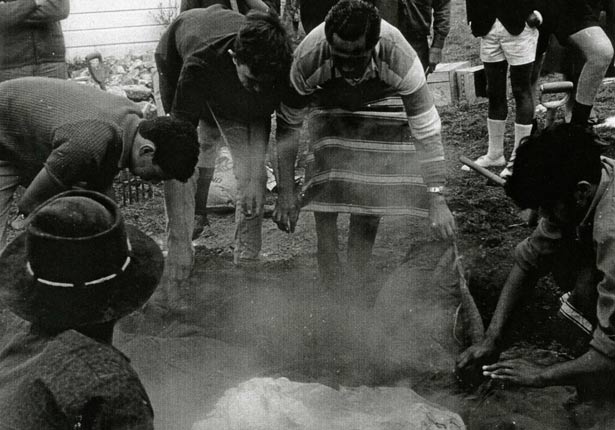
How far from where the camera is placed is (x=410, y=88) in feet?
13.3

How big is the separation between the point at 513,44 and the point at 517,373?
3613 millimetres

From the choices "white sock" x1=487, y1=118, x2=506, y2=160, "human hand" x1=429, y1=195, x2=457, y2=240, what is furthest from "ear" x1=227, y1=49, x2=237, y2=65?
"white sock" x1=487, y1=118, x2=506, y2=160

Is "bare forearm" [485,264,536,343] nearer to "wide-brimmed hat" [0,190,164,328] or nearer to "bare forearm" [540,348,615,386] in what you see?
"bare forearm" [540,348,615,386]

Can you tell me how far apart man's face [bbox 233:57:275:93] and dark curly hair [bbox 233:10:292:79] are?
22 mm

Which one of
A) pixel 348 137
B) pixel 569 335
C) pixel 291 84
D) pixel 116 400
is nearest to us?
pixel 116 400

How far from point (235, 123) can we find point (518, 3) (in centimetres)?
267

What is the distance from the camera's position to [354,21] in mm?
3717

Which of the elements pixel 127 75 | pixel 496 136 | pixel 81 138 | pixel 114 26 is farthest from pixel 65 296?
pixel 114 26

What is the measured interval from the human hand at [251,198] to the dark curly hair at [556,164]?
7.03ft

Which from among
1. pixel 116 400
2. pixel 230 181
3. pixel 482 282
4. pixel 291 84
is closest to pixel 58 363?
pixel 116 400

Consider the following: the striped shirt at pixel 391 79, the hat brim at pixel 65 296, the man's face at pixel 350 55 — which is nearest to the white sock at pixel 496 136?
the striped shirt at pixel 391 79

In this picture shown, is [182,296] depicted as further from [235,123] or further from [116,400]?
[116,400]

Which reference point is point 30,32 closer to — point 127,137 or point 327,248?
point 127,137

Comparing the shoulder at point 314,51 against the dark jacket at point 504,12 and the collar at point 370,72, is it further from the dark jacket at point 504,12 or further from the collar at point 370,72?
the dark jacket at point 504,12
